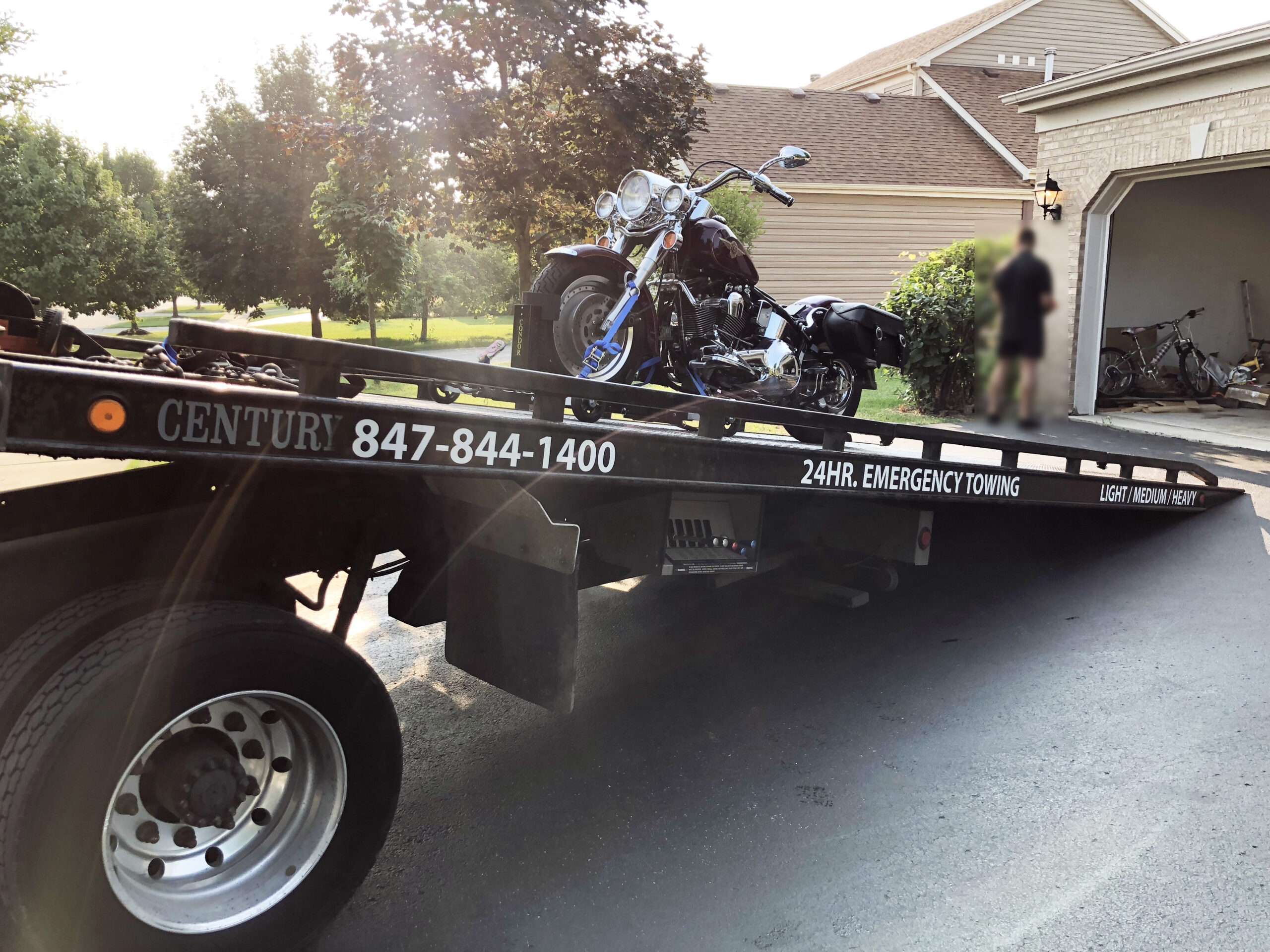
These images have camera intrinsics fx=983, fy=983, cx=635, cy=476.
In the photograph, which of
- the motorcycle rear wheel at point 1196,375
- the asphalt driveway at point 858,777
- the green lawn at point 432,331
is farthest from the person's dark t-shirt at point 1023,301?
the green lawn at point 432,331

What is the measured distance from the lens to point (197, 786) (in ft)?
7.38

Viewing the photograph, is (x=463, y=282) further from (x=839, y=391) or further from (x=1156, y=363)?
(x=839, y=391)

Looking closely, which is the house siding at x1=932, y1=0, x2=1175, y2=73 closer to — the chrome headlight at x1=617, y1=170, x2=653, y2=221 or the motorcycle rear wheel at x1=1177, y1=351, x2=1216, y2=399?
the motorcycle rear wheel at x1=1177, y1=351, x2=1216, y2=399

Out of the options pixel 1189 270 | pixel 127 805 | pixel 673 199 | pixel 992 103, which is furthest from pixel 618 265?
pixel 992 103

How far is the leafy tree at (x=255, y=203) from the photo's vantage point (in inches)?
1253

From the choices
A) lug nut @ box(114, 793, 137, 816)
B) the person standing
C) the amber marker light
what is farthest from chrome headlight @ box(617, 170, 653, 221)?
the person standing

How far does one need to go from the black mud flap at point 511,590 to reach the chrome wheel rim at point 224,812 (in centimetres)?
61

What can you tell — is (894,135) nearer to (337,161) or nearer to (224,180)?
(337,161)

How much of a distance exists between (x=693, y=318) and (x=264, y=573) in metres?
3.53

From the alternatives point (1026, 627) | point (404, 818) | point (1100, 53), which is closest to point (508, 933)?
point (404, 818)

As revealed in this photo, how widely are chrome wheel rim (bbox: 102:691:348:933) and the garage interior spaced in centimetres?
1453

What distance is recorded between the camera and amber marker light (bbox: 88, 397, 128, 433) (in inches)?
76.3

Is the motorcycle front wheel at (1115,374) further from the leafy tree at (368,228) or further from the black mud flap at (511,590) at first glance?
the black mud flap at (511,590)

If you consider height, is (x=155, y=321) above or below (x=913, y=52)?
below
